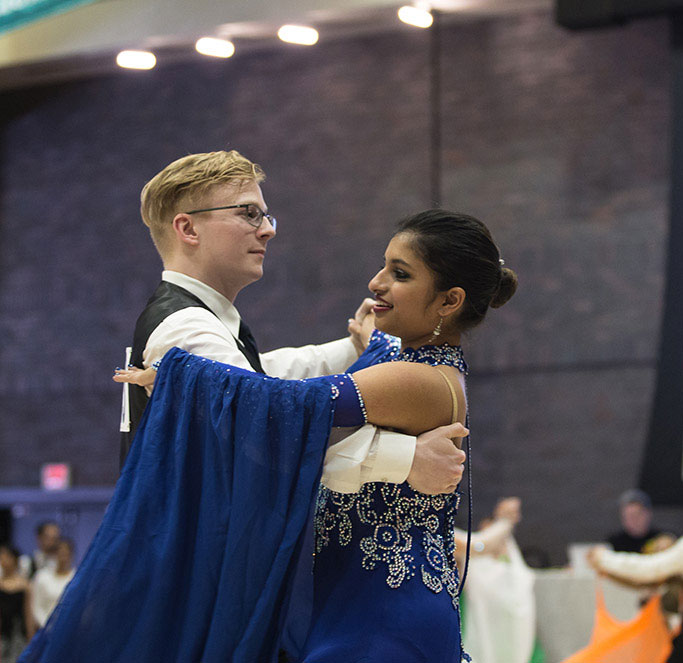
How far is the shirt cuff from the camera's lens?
191 cm

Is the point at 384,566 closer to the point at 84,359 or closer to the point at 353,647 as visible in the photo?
the point at 353,647

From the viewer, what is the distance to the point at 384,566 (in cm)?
197

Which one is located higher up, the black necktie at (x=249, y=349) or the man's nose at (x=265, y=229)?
the man's nose at (x=265, y=229)

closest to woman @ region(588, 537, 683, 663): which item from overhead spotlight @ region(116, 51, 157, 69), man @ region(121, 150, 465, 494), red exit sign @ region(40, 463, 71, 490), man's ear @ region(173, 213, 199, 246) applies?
overhead spotlight @ region(116, 51, 157, 69)

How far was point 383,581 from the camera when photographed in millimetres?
1954

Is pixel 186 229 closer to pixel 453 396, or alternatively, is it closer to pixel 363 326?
pixel 363 326

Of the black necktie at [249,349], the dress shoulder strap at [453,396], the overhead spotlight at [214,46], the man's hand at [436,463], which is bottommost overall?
the man's hand at [436,463]

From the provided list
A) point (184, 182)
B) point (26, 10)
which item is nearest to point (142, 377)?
point (184, 182)

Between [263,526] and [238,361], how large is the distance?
0.34m

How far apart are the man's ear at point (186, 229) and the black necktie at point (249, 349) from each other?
0.26m

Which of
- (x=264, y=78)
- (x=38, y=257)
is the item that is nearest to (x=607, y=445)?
(x=264, y=78)

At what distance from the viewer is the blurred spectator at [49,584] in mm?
7777

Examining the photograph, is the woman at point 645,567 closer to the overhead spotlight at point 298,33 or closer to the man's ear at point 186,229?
the overhead spotlight at point 298,33

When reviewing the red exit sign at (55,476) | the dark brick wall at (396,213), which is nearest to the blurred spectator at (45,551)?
the red exit sign at (55,476)
